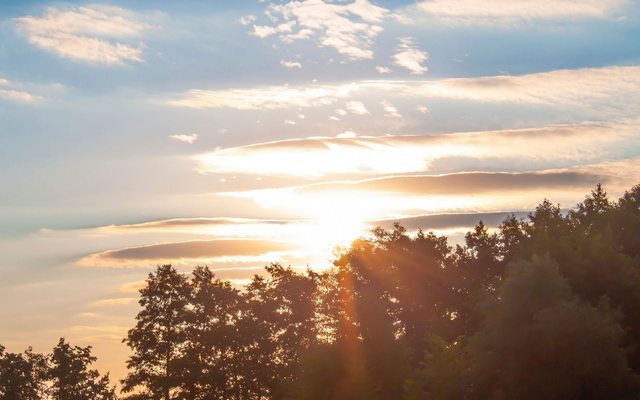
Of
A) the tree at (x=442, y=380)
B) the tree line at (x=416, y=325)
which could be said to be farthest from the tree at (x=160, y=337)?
the tree at (x=442, y=380)

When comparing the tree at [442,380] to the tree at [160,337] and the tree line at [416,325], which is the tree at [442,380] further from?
the tree at [160,337]

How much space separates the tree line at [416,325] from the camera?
66.4 m

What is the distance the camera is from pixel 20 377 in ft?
431

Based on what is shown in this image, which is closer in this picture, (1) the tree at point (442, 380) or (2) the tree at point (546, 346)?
(2) the tree at point (546, 346)

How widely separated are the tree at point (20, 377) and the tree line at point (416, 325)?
0.20 metres

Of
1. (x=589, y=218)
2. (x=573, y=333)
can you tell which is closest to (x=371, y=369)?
(x=573, y=333)

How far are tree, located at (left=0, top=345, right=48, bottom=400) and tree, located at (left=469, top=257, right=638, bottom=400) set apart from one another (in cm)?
7996

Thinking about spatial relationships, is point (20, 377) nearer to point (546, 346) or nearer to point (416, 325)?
point (416, 325)

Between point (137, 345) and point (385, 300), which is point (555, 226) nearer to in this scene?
point (385, 300)

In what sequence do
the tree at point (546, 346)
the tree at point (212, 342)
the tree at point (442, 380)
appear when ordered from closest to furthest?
the tree at point (546, 346)
the tree at point (442, 380)
the tree at point (212, 342)

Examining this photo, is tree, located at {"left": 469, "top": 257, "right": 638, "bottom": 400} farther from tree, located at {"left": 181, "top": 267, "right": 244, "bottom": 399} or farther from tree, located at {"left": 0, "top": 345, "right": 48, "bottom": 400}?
tree, located at {"left": 0, "top": 345, "right": 48, "bottom": 400}

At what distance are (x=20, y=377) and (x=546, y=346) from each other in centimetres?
8866

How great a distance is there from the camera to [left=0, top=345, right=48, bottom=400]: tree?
429ft

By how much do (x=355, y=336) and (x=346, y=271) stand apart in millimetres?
49389
